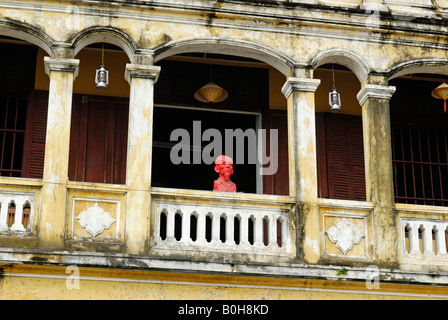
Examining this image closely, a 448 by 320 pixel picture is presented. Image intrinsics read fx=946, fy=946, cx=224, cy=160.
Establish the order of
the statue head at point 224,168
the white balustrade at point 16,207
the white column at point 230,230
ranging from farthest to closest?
the statue head at point 224,168
the white column at point 230,230
the white balustrade at point 16,207

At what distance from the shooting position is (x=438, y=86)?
559 inches

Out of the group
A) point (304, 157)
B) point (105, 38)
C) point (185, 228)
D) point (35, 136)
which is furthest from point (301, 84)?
point (35, 136)

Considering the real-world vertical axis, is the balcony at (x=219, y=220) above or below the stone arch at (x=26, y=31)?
below

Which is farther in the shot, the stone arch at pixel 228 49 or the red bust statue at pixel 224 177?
the stone arch at pixel 228 49

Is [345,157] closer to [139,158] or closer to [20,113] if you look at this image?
[139,158]

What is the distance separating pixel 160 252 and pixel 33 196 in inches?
65.5

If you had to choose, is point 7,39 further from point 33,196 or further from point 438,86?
point 438,86

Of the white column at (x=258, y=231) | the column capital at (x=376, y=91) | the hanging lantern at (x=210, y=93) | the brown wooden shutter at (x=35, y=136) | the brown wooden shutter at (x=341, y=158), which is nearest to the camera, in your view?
the white column at (x=258, y=231)

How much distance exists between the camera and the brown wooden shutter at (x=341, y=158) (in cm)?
1401

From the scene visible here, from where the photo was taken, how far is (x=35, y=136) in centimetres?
1334

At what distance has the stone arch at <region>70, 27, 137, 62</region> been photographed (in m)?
12.0

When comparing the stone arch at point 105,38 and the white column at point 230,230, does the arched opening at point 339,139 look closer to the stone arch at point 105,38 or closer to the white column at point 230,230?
the white column at point 230,230

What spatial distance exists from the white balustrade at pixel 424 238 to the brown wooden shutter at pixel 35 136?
5.05 m

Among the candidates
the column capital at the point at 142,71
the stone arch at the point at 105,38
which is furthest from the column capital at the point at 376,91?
the stone arch at the point at 105,38
